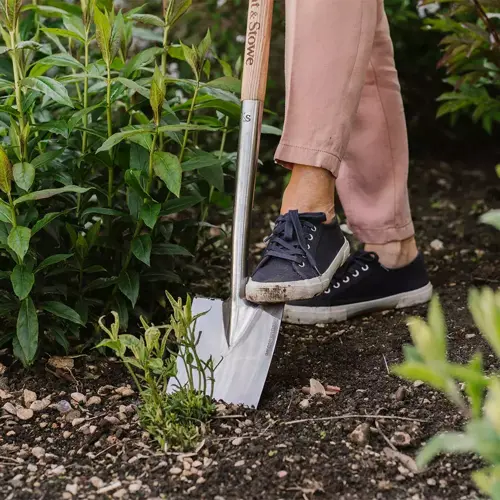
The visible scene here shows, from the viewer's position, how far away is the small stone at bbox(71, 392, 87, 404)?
1.85m

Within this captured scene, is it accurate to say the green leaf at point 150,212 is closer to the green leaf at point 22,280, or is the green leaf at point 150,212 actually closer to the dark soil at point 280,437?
the green leaf at point 22,280

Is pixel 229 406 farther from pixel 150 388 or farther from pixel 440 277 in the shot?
pixel 440 277

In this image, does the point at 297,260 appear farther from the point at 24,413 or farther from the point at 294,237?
the point at 24,413

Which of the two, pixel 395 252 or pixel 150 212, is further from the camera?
pixel 395 252

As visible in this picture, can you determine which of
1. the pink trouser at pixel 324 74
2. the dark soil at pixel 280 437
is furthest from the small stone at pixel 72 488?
the pink trouser at pixel 324 74

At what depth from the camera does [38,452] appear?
163cm

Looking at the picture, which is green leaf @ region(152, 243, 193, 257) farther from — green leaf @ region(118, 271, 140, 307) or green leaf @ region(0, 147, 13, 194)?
green leaf @ region(0, 147, 13, 194)

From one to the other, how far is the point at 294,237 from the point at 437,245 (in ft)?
4.08

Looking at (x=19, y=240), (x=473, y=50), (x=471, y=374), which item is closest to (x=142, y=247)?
(x=19, y=240)

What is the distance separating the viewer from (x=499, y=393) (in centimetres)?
98

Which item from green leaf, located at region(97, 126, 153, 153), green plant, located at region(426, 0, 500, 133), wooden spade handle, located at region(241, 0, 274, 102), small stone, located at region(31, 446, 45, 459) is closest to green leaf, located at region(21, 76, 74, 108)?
green leaf, located at region(97, 126, 153, 153)

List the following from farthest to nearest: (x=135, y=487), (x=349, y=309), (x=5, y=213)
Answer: (x=349, y=309) → (x=5, y=213) → (x=135, y=487)

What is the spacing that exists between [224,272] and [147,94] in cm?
89

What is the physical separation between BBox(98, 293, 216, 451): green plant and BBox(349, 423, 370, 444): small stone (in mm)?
297
